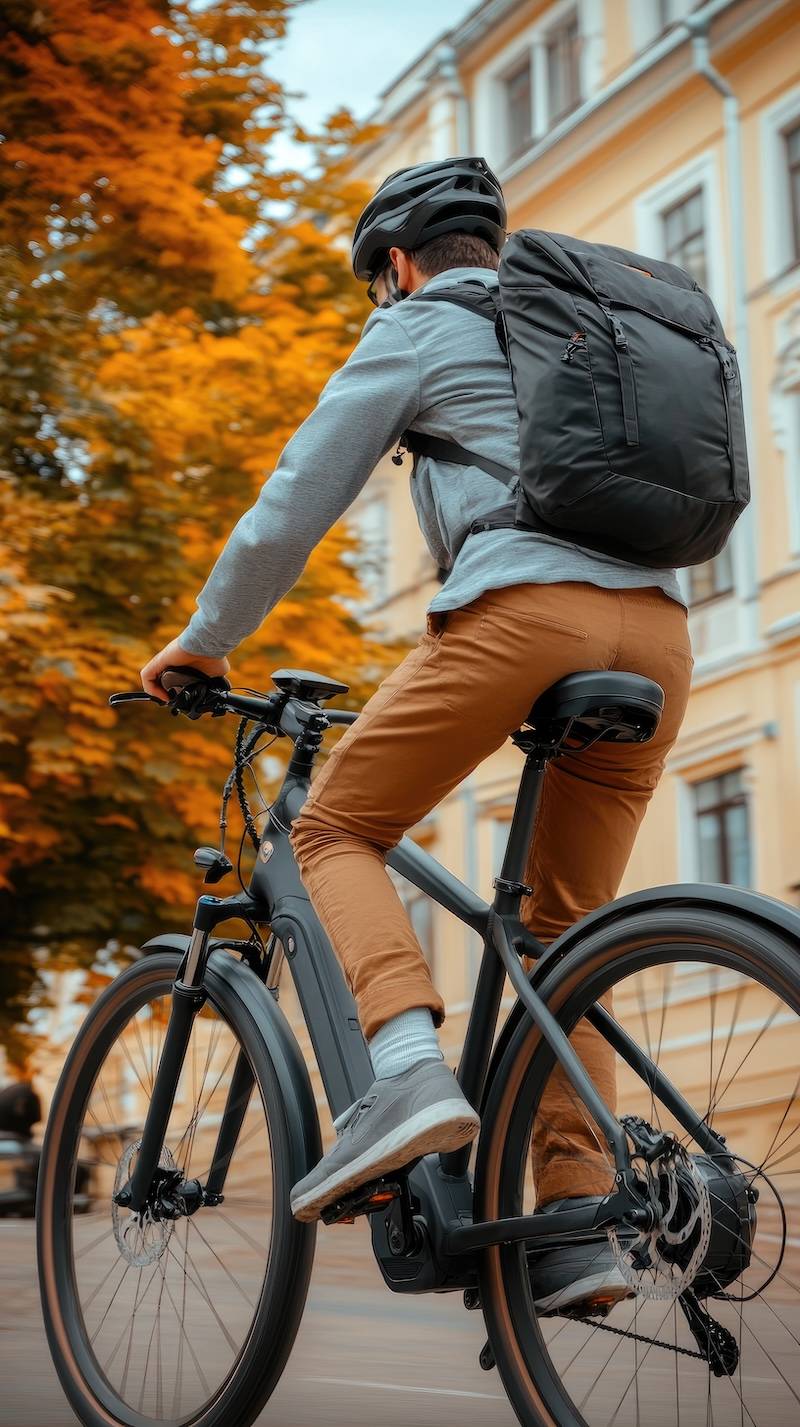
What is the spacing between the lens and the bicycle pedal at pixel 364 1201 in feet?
9.37

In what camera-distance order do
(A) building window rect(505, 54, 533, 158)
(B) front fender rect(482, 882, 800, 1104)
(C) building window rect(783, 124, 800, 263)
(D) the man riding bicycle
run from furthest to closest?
(A) building window rect(505, 54, 533, 158) → (C) building window rect(783, 124, 800, 263) → (D) the man riding bicycle → (B) front fender rect(482, 882, 800, 1104)

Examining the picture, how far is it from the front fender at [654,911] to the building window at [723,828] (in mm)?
13023

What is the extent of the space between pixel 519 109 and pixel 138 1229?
58.9 feet

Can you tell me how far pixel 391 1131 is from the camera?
9.04 ft

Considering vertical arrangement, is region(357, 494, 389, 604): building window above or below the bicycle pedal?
above

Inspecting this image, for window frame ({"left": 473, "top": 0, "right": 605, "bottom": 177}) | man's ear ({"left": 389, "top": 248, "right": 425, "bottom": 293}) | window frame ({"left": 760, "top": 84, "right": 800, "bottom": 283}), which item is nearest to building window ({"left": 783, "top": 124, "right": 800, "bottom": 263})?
window frame ({"left": 760, "top": 84, "right": 800, "bottom": 283})

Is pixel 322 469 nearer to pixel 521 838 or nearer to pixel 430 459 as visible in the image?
pixel 430 459

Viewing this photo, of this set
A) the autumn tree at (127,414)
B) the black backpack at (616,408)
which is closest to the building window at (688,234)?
the autumn tree at (127,414)

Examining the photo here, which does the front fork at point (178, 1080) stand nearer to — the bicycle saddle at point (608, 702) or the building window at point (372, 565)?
the bicycle saddle at point (608, 702)

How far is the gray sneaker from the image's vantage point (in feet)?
8.87

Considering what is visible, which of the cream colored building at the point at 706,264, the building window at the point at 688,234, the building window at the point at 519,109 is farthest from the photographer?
the building window at the point at 519,109

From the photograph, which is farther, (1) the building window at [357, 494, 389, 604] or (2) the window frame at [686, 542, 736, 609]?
(2) the window frame at [686, 542, 736, 609]

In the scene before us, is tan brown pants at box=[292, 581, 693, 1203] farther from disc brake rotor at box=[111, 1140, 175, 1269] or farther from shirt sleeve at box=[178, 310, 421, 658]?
disc brake rotor at box=[111, 1140, 175, 1269]

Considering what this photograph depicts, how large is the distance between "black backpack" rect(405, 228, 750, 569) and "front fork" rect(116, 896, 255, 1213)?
3.24ft
